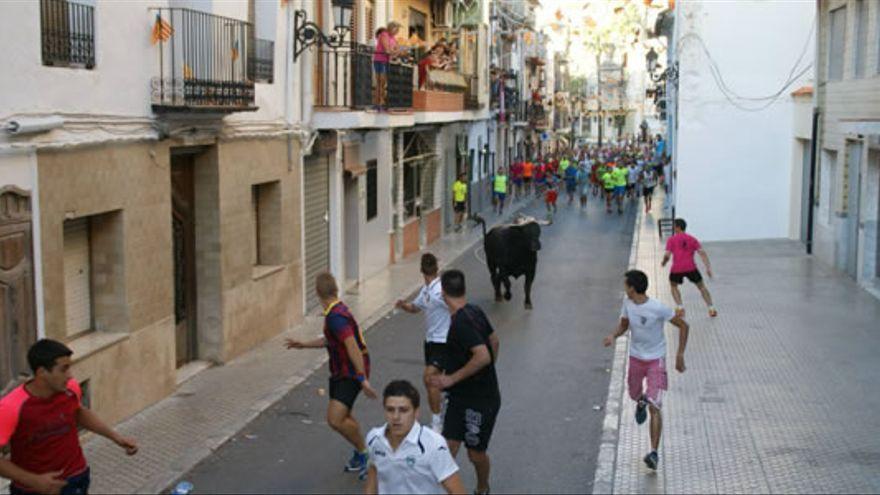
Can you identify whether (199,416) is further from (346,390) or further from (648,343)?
(648,343)

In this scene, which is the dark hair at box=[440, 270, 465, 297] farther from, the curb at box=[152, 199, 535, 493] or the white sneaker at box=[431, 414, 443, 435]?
the curb at box=[152, 199, 535, 493]

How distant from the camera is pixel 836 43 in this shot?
22.8 metres

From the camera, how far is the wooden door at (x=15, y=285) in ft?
29.8

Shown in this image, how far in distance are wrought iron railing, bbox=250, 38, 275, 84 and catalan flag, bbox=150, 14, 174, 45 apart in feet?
10.0

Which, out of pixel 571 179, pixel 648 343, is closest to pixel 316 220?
pixel 648 343

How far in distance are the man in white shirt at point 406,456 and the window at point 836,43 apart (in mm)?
18849

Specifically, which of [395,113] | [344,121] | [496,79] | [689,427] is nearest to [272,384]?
[689,427]

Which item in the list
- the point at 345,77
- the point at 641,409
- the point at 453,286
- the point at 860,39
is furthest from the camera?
the point at 860,39

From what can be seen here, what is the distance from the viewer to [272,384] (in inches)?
515

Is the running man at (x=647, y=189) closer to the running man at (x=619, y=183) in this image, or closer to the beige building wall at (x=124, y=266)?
the running man at (x=619, y=183)

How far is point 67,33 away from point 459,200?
22501mm

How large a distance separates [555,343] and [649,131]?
7267cm

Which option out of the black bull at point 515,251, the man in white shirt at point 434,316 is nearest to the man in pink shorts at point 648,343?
the man in white shirt at point 434,316

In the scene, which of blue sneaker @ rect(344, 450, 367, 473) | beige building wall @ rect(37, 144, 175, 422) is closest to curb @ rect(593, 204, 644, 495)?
blue sneaker @ rect(344, 450, 367, 473)
